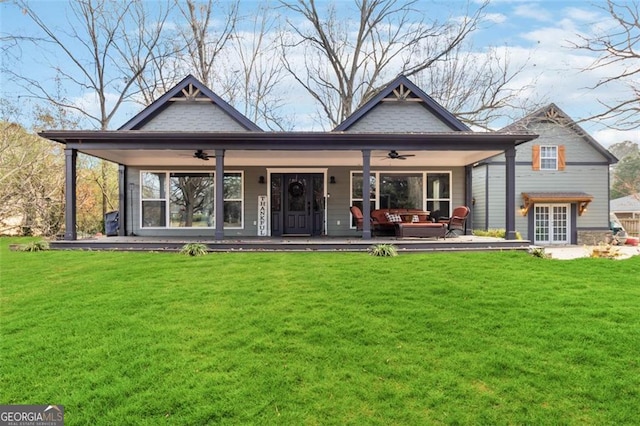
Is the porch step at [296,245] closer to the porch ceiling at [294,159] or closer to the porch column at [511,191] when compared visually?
the porch column at [511,191]

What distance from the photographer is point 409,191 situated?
1258 centimetres

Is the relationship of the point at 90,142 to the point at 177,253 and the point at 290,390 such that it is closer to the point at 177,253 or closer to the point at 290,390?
the point at 177,253

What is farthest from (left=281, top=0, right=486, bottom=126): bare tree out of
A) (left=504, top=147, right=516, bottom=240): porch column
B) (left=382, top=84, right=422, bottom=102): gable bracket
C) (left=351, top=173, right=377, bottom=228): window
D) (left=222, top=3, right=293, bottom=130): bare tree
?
(left=504, top=147, right=516, bottom=240): porch column

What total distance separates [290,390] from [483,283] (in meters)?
3.99

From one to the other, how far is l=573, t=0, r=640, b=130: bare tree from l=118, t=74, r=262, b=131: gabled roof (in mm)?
8839

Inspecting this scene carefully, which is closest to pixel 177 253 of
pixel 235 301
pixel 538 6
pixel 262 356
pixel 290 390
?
pixel 235 301

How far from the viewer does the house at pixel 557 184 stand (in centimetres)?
1628

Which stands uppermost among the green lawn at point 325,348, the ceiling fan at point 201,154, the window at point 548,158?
the window at point 548,158

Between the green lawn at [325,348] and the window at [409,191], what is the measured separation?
630 centimetres

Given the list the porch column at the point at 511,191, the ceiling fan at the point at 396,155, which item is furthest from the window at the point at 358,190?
the porch column at the point at 511,191

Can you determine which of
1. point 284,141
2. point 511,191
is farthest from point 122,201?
point 511,191

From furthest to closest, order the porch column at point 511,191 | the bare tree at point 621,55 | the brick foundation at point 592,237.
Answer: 1. the brick foundation at point 592,237
2. the porch column at point 511,191
3. the bare tree at point 621,55

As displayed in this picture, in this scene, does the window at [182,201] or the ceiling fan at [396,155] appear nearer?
the ceiling fan at [396,155]

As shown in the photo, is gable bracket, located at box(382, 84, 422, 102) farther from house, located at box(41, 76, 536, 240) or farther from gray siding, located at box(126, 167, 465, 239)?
gray siding, located at box(126, 167, 465, 239)
